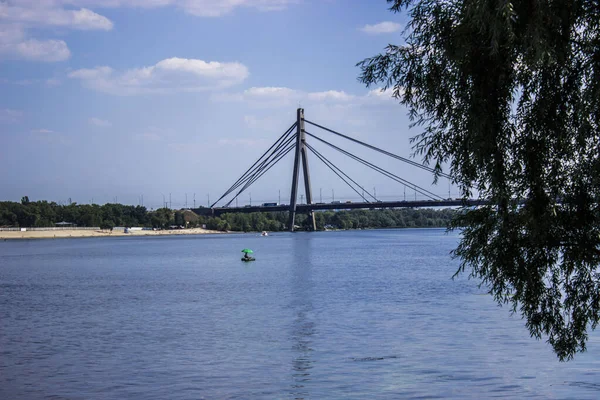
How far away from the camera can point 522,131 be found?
7.72 m

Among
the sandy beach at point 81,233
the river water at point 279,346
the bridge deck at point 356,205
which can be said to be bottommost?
the river water at point 279,346

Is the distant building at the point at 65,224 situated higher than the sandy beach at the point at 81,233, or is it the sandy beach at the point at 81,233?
the distant building at the point at 65,224

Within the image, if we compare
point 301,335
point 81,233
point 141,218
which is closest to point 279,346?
point 301,335

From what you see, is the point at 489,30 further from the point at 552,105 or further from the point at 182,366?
the point at 182,366

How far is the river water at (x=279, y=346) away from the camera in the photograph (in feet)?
39.1

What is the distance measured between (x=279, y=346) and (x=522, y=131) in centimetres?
936

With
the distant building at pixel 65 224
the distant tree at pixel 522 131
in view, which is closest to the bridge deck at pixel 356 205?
the distant building at pixel 65 224

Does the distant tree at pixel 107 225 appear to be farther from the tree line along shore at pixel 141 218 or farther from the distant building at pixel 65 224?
the distant building at pixel 65 224

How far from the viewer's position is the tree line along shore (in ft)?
463

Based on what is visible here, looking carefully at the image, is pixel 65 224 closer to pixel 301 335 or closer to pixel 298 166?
pixel 298 166

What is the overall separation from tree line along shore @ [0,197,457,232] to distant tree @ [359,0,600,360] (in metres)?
128

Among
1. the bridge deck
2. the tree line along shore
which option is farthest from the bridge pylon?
the tree line along shore

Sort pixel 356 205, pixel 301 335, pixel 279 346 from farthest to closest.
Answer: pixel 356 205 → pixel 301 335 → pixel 279 346

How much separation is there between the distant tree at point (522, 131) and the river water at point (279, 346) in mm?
3975
